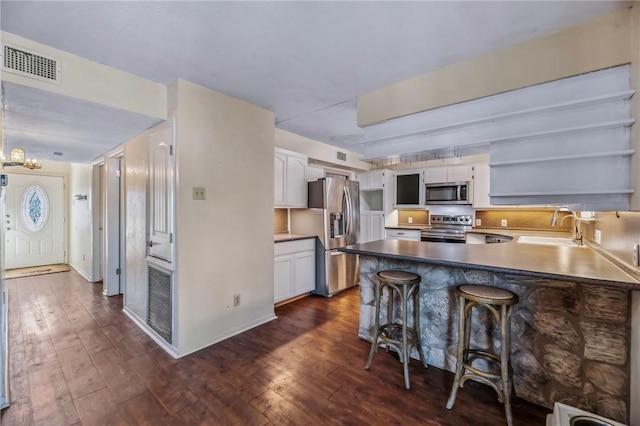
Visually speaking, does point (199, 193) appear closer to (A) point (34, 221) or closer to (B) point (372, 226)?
(B) point (372, 226)

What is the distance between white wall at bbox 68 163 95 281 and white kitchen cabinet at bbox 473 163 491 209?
6.44 m

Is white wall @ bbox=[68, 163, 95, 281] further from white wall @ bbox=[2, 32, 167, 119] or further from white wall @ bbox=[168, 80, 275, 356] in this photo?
white wall @ bbox=[168, 80, 275, 356]

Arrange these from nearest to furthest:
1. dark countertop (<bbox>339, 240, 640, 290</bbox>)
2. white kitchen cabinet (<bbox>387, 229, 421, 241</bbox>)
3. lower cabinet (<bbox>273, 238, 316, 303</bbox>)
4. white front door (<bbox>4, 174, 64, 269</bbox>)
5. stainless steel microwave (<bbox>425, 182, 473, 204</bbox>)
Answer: dark countertop (<bbox>339, 240, 640, 290</bbox>) < lower cabinet (<bbox>273, 238, 316, 303</bbox>) < stainless steel microwave (<bbox>425, 182, 473, 204</bbox>) < white kitchen cabinet (<bbox>387, 229, 421, 241</bbox>) < white front door (<bbox>4, 174, 64, 269</bbox>)

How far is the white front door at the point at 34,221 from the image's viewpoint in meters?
5.55

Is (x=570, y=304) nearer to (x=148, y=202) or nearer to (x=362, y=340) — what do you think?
(x=362, y=340)

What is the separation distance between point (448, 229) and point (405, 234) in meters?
0.72

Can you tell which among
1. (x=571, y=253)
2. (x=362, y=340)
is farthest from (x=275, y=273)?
(x=571, y=253)

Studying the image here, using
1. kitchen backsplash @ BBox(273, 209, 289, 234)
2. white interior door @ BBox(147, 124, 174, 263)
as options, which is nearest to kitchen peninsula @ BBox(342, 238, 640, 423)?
white interior door @ BBox(147, 124, 174, 263)

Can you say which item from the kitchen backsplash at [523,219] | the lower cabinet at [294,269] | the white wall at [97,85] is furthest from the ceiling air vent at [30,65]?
the kitchen backsplash at [523,219]

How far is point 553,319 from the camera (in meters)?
1.81

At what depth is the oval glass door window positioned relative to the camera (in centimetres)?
569

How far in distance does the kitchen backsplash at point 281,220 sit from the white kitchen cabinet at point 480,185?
10.2 ft

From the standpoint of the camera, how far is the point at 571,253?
7.34 feet

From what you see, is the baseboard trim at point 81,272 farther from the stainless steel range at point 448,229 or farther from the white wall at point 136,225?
the stainless steel range at point 448,229
